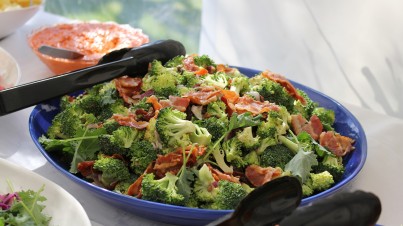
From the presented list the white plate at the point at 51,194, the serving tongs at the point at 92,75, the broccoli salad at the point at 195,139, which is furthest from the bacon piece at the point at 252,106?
the white plate at the point at 51,194

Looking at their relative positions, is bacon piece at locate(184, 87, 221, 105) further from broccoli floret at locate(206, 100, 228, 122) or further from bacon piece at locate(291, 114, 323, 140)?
bacon piece at locate(291, 114, 323, 140)

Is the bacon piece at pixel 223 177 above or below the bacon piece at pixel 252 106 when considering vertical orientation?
below

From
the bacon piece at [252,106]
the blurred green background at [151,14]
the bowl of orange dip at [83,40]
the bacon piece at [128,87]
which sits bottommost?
the blurred green background at [151,14]

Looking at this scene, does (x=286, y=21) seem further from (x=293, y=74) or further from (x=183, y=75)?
(x=183, y=75)

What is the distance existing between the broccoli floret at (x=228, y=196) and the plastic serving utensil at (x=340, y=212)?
0.37 metres

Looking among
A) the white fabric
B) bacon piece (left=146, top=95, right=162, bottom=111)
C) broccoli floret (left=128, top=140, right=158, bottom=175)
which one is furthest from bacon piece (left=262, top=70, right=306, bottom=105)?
the white fabric

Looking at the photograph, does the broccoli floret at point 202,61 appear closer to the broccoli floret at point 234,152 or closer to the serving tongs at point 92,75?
the serving tongs at point 92,75

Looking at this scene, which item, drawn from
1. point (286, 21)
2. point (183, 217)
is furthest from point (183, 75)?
point (286, 21)

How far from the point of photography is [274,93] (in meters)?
1.51

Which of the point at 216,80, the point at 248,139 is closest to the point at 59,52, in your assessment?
→ the point at 216,80

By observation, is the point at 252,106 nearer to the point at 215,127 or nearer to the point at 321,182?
the point at 215,127

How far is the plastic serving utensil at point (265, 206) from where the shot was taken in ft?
2.75

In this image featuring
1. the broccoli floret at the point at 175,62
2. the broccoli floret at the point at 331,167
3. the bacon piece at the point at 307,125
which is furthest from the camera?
the broccoli floret at the point at 175,62

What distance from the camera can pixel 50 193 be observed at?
1178 mm
